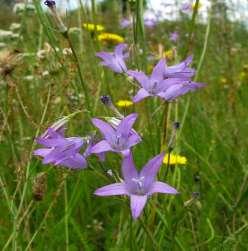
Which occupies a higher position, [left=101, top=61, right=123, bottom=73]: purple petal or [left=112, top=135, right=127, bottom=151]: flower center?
[left=101, top=61, right=123, bottom=73]: purple petal

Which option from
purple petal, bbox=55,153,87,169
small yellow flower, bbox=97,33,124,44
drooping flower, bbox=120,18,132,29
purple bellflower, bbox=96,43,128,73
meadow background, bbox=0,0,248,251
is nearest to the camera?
purple petal, bbox=55,153,87,169

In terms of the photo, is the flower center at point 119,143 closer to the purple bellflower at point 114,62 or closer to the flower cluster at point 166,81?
the flower cluster at point 166,81

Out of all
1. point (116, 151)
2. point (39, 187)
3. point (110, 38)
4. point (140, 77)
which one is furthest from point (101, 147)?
point (110, 38)

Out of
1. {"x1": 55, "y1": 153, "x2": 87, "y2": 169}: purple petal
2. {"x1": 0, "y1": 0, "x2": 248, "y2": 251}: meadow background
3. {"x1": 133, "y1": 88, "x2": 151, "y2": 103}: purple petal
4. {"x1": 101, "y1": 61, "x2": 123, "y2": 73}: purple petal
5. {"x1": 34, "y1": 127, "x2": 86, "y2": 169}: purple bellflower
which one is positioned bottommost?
{"x1": 0, "y1": 0, "x2": 248, "y2": 251}: meadow background

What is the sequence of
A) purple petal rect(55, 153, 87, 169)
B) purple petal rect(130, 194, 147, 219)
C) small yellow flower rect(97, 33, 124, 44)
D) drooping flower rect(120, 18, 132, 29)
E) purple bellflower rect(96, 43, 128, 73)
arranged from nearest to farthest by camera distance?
1. purple petal rect(130, 194, 147, 219)
2. purple petal rect(55, 153, 87, 169)
3. purple bellflower rect(96, 43, 128, 73)
4. drooping flower rect(120, 18, 132, 29)
5. small yellow flower rect(97, 33, 124, 44)

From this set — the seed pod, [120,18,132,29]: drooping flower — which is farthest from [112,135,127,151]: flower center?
[120,18,132,29]: drooping flower

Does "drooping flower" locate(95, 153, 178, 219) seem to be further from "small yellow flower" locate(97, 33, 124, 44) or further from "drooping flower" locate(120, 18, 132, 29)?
"small yellow flower" locate(97, 33, 124, 44)

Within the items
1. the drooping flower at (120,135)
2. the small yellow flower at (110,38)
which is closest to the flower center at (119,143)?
the drooping flower at (120,135)
